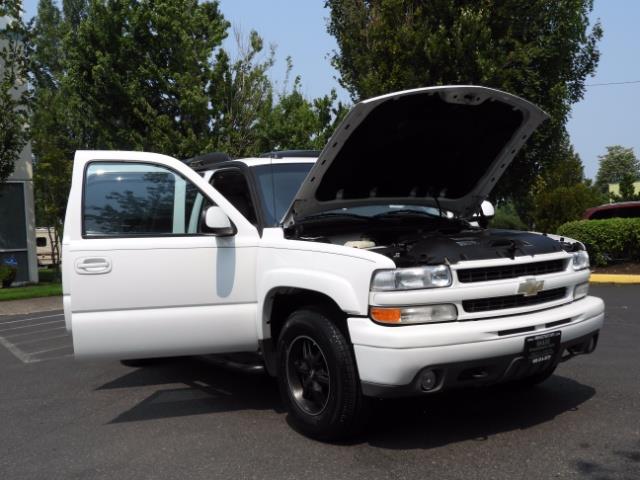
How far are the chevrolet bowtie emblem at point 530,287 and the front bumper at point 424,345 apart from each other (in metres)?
0.17

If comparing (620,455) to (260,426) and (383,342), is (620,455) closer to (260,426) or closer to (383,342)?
(383,342)

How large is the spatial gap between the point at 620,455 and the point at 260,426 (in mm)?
2331

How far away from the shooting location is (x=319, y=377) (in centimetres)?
433

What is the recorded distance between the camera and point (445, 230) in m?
5.18

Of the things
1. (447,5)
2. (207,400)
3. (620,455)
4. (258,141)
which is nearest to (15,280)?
(258,141)

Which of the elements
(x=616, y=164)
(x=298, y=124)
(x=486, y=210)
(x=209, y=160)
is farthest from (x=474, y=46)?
(x=616, y=164)

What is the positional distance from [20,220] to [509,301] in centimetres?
1864

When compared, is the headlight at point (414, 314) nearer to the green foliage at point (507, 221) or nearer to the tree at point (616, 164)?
the green foliage at point (507, 221)

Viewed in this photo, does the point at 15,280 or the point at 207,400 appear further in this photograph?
the point at 15,280

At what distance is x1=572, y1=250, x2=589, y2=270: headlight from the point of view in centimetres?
464

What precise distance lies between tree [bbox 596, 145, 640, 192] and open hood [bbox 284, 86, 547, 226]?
8491 cm

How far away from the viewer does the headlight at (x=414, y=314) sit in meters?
3.84

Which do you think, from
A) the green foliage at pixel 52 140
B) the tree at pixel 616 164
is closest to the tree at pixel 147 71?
the green foliage at pixel 52 140

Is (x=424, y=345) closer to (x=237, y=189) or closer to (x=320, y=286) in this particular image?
(x=320, y=286)
